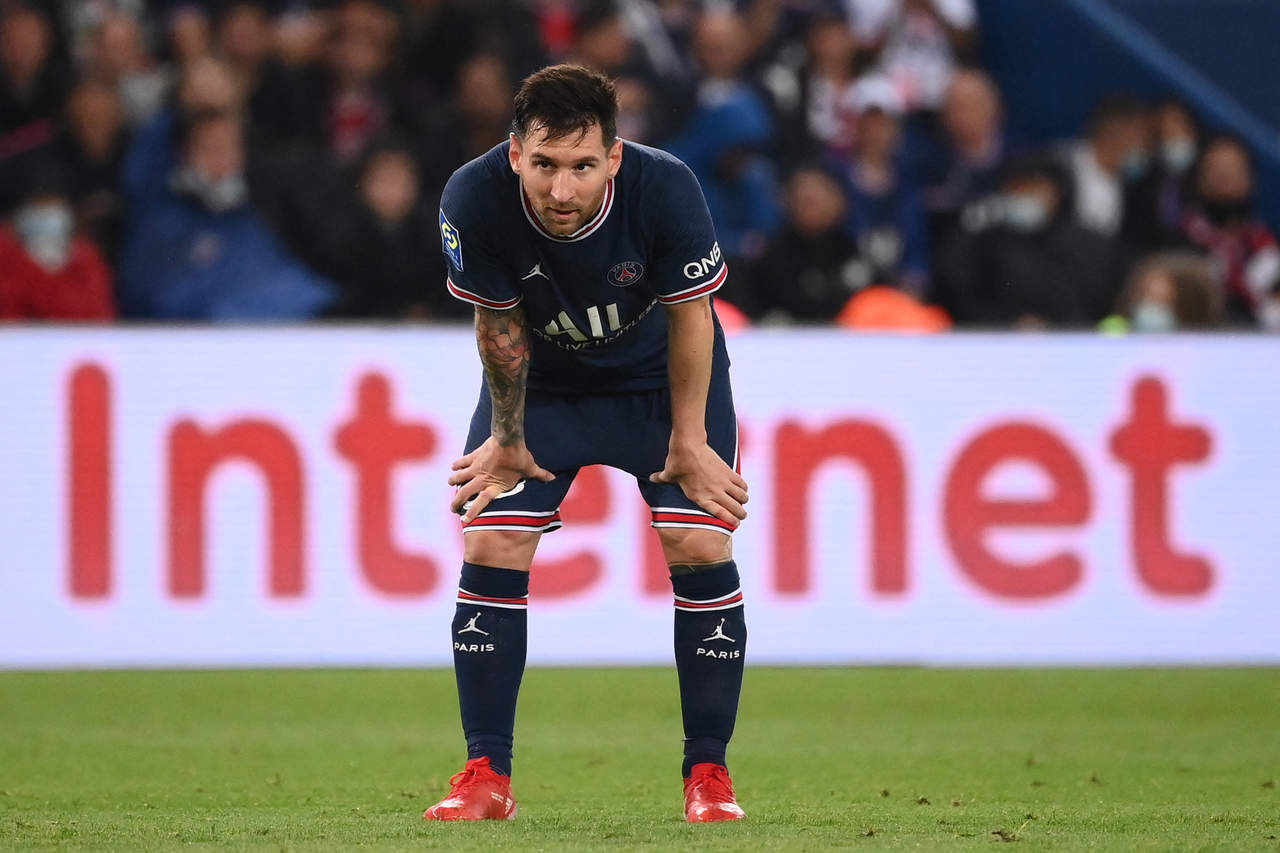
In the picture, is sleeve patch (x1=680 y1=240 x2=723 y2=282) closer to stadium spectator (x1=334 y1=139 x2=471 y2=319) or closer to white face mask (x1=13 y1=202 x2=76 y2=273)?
stadium spectator (x1=334 y1=139 x2=471 y2=319)

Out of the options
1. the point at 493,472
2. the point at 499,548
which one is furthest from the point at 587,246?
the point at 499,548

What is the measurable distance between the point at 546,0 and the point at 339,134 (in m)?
1.76

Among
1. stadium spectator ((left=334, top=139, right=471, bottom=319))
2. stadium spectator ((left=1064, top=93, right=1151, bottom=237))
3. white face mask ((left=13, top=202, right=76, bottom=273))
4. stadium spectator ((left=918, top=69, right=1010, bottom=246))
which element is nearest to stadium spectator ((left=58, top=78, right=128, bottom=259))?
white face mask ((left=13, top=202, right=76, bottom=273))

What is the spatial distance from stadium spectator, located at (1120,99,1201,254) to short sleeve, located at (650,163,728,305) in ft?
24.1

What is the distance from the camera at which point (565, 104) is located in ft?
14.5

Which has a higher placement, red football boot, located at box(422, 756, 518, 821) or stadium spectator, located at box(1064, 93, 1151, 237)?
stadium spectator, located at box(1064, 93, 1151, 237)

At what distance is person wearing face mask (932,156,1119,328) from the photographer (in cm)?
1059

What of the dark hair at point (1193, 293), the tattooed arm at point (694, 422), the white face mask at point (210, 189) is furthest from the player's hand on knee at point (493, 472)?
the white face mask at point (210, 189)

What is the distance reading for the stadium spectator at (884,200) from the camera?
37.0ft

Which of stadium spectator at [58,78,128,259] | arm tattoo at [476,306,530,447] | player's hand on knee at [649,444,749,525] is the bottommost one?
player's hand on knee at [649,444,749,525]

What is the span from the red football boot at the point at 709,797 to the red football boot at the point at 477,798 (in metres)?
0.45

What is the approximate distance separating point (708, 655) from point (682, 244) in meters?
1.06

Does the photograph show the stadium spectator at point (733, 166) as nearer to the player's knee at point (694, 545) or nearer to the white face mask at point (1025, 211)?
the white face mask at point (1025, 211)

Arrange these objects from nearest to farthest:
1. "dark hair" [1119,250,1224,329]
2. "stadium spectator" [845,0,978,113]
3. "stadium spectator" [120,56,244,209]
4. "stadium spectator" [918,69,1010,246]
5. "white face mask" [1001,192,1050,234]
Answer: "dark hair" [1119,250,1224,329], "stadium spectator" [120,56,244,209], "white face mask" [1001,192,1050,234], "stadium spectator" [918,69,1010,246], "stadium spectator" [845,0,978,113]
